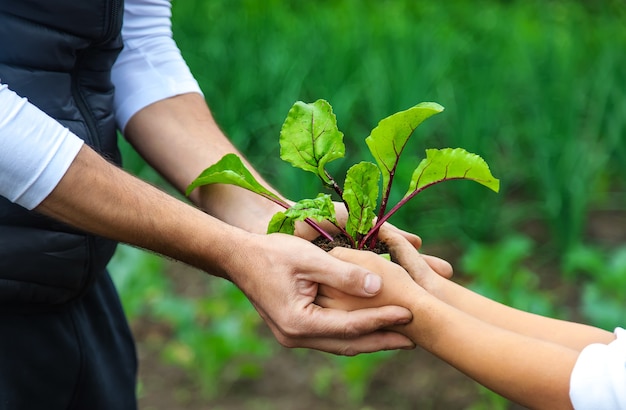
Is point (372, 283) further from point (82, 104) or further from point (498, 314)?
point (82, 104)

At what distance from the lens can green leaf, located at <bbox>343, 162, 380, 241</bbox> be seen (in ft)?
4.12

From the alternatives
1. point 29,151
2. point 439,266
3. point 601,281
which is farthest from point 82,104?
point 601,281

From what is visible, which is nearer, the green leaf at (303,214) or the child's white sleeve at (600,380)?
the child's white sleeve at (600,380)

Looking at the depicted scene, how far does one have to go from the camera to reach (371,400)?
226cm

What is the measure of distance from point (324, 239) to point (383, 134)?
21 cm

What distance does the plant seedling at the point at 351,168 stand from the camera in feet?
4.03

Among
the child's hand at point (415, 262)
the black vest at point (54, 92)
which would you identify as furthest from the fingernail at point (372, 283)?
the black vest at point (54, 92)

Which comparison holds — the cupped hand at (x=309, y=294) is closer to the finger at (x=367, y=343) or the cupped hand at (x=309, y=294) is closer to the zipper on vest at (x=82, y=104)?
the finger at (x=367, y=343)

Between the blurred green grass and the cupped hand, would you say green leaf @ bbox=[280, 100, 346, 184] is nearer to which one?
the cupped hand

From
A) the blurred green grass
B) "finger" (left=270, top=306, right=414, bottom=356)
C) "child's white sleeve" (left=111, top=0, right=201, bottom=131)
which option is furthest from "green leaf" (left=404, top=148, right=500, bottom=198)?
the blurred green grass

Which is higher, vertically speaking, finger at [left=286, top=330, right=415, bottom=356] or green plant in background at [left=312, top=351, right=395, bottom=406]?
finger at [left=286, top=330, right=415, bottom=356]

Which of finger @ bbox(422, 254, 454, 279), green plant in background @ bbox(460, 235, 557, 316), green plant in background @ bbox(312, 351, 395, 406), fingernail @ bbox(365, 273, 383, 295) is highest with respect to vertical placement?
fingernail @ bbox(365, 273, 383, 295)

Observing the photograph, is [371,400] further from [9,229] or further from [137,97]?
[9,229]

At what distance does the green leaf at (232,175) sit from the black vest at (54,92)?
0.57ft
